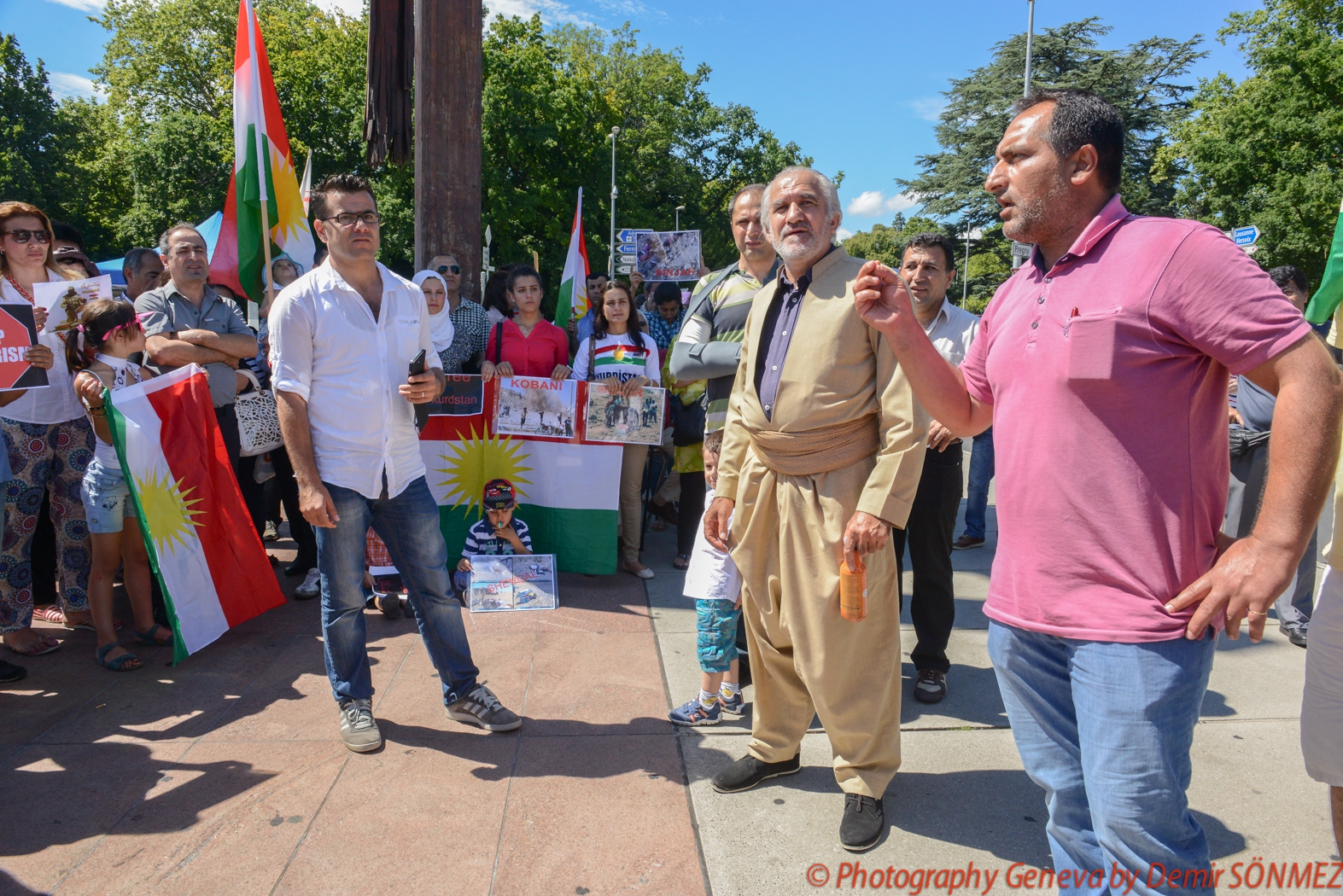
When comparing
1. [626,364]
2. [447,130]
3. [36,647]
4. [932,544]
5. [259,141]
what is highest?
[447,130]

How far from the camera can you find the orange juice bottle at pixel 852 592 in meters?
2.46

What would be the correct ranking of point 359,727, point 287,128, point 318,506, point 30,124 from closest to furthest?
point 318,506 < point 359,727 < point 287,128 < point 30,124

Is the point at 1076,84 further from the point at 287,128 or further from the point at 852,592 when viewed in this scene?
the point at 852,592

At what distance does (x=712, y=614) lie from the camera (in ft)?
11.2

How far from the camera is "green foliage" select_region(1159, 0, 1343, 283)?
2225 centimetres

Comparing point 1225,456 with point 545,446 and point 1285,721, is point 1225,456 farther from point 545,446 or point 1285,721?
point 545,446

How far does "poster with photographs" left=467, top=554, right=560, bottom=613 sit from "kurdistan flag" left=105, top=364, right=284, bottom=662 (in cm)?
107

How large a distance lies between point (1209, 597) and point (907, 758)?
191 centimetres

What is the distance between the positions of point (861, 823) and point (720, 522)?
1.07 meters

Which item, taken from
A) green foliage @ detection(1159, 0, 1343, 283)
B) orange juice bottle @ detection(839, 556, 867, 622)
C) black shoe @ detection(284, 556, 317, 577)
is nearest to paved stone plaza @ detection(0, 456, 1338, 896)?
orange juice bottle @ detection(839, 556, 867, 622)

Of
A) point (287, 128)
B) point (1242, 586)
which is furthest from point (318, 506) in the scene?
point (287, 128)

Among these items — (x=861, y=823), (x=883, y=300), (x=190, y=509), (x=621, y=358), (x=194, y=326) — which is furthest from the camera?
(x=621, y=358)

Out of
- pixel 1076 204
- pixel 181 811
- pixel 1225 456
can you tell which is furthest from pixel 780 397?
pixel 181 811

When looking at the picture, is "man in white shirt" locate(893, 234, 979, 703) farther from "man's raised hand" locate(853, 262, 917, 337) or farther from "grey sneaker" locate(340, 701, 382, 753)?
"grey sneaker" locate(340, 701, 382, 753)
